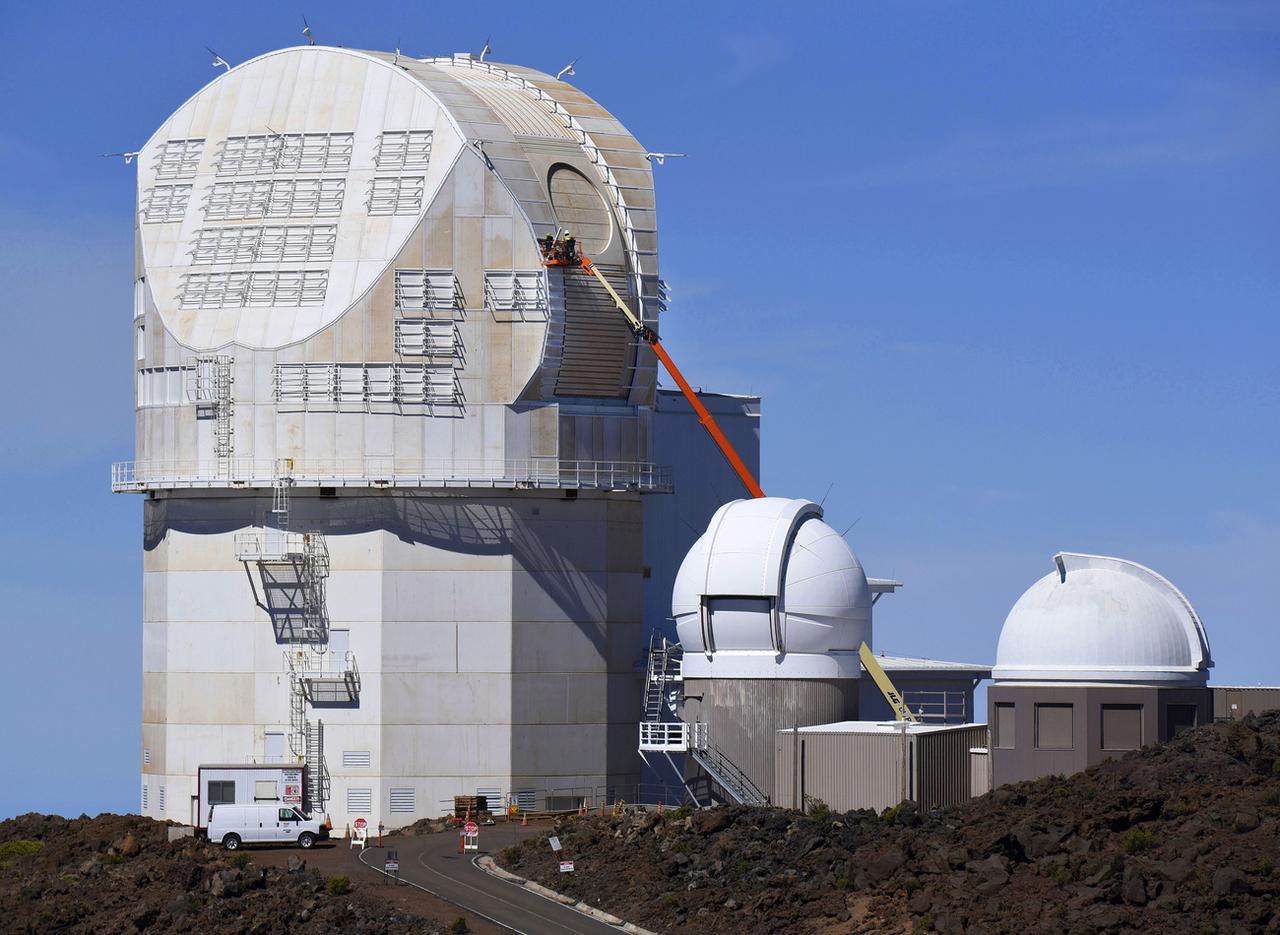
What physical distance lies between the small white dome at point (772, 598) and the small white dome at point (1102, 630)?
4676 millimetres

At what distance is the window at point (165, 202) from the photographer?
7319 cm

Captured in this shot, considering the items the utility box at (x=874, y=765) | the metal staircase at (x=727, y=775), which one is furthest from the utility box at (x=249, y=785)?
the utility box at (x=874, y=765)

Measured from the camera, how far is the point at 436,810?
68.5 metres

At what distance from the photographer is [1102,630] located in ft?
208

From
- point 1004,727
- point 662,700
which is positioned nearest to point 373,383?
point 662,700

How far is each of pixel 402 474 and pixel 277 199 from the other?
9156mm

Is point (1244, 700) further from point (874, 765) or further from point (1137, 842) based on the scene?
point (1137, 842)

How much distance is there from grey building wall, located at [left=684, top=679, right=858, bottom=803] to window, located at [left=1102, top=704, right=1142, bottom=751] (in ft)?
24.8

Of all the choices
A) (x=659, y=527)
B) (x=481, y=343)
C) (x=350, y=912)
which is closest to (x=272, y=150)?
(x=481, y=343)

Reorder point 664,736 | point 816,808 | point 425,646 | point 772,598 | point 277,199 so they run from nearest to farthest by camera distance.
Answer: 1. point 816,808
2. point 772,598
3. point 425,646
4. point 664,736
5. point 277,199

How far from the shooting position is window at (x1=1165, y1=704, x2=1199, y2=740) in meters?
64.0

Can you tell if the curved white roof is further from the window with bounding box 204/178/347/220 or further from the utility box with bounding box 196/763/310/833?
the utility box with bounding box 196/763/310/833

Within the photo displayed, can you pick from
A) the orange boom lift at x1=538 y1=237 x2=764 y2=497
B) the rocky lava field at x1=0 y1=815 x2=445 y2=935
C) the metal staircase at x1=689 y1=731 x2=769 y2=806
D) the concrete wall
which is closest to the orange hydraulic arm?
the orange boom lift at x1=538 y1=237 x2=764 y2=497

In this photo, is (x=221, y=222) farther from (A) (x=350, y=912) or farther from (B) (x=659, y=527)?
(A) (x=350, y=912)
